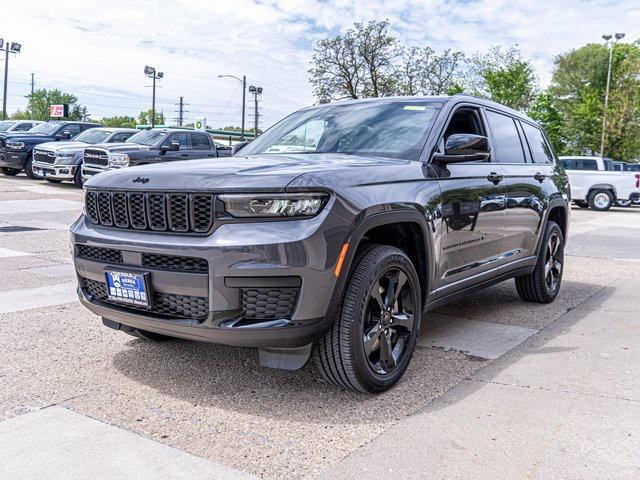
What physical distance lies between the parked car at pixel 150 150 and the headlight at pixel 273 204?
13.3 metres

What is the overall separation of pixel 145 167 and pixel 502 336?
2.91 meters

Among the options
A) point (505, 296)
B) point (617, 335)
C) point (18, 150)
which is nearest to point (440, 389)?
point (617, 335)

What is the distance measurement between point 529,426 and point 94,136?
18.9 meters

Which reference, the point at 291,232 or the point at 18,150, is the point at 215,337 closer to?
the point at 291,232

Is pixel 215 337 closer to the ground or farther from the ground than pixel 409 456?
farther from the ground

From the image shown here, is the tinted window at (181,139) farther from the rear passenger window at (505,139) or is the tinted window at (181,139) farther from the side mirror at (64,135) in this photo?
the rear passenger window at (505,139)

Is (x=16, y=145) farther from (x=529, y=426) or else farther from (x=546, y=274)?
(x=529, y=426)

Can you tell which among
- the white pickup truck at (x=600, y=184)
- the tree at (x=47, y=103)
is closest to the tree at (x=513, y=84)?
the white pickup truck at (x=600, y=184)

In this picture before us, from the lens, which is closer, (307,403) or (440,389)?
(307,403)

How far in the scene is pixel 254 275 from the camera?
9.95 ft

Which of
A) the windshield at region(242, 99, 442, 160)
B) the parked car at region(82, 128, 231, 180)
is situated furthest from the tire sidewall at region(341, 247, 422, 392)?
the parked car at region(82, 128, 231, 180)

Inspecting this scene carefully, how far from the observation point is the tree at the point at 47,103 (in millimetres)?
89562

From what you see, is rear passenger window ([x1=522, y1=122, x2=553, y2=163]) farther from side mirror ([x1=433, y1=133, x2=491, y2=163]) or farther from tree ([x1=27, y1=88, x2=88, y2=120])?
tree ([x1=27, y1=88, x2=88, y2=120])

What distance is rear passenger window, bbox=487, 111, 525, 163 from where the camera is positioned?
→ 5156 millimetres
